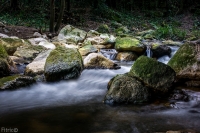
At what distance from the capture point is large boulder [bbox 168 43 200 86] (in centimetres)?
594

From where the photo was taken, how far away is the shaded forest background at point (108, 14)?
16.0 meters

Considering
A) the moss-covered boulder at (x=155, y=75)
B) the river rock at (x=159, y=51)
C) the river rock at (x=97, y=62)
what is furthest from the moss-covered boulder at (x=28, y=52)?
the moss-covered boulder at (x=155, y=75)

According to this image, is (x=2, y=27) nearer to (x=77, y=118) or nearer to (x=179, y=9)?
(x=77, y=118)

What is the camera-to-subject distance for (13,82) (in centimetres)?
582

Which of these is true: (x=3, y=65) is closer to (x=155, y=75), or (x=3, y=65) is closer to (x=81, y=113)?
(x=81, y=113)

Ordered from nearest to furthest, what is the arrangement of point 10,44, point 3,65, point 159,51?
point 3,65 → point 10,44 → point 159,51

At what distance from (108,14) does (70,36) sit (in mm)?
8992

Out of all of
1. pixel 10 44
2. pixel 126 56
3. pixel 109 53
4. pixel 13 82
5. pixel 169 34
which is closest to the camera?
pixel 13 82

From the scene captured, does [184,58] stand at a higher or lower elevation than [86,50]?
lower

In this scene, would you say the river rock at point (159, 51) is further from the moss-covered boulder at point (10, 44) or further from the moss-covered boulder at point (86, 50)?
the moss-covered boulder at point (10, 44)

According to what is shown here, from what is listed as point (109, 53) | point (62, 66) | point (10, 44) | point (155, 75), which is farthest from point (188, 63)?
point (10, 44)

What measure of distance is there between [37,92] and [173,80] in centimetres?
333

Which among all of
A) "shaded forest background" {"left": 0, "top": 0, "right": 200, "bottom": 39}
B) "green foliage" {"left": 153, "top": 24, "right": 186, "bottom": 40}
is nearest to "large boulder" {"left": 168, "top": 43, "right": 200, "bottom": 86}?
"shaded forest background" {"left": 0, "top": 0, "right": 200, "bottom": 39}

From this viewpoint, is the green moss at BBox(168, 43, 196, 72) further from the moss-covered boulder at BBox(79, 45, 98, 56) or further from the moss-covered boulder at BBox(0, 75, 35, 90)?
the moss-covered boulder at BBox(79, 45, 98, 56)
